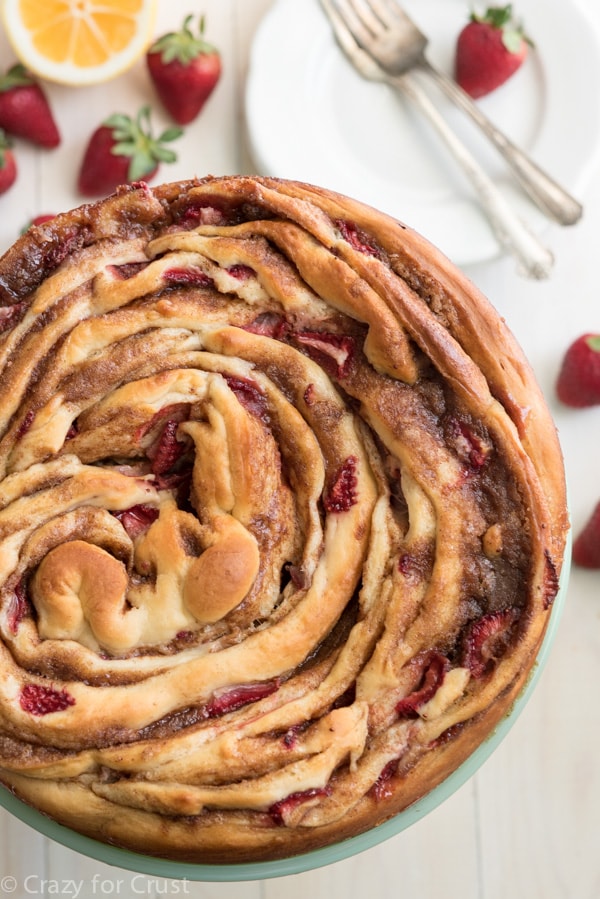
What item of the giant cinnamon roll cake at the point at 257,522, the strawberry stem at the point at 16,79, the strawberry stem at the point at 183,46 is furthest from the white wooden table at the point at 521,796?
the giant cinnamon roll cake at the point at 257,522

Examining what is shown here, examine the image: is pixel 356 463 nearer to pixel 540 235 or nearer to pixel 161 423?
pixel 161 423

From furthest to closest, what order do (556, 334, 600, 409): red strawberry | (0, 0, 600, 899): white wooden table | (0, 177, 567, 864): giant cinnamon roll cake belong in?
(556, 334, 600, 409): red strawberry → (0, 0, 600, 899): white wooden table → (0, 177, 567, 864): giant cinnamon roll cake

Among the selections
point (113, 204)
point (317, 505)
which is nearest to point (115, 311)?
point (113, 204)

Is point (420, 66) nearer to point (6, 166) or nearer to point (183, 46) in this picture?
point (183, 46)

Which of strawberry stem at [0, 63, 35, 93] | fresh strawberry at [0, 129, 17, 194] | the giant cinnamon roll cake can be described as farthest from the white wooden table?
the giant cinnamon roll cake

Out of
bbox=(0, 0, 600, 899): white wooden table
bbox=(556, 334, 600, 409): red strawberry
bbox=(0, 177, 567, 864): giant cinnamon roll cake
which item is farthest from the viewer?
bbox=(556, 334, 600, 409): red strawberry

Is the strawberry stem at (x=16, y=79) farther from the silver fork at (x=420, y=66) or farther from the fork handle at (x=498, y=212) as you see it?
the fork handle at (x=498, y=212)

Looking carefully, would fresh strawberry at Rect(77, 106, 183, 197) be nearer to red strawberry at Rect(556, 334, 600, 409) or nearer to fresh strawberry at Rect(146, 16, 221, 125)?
fresh strawberry at Rect(146, 16, 221, 125)
